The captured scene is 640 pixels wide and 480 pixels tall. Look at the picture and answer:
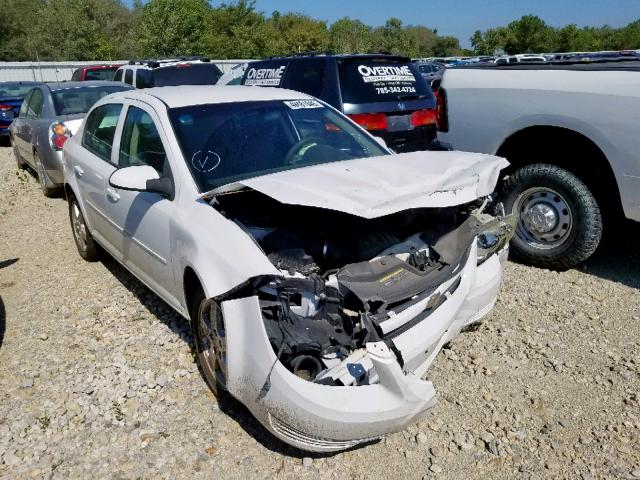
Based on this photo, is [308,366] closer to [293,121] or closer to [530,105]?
[293,121]

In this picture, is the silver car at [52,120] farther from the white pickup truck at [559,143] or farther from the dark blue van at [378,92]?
the white pickup truck at [559,143]

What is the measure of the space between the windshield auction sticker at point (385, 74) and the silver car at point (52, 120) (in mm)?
3645

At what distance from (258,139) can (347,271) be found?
4.86ft

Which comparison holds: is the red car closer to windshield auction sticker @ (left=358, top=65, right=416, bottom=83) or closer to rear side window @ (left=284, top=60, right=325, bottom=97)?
rear side window @ (left=284, top=60, right=325, bottom=97)

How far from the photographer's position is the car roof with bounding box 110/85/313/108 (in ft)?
13.0

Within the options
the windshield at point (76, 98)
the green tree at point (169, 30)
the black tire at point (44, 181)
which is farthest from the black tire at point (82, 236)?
the green tree at point (169, 30)

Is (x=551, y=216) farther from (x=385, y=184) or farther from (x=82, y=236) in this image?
(x=82, y=236)

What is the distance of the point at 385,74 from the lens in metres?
7.15

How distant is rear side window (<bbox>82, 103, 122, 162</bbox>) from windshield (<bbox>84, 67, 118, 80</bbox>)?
1212 centimetres

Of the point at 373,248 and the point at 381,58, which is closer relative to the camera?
the point at 373,248

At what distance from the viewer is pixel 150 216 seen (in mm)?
3623

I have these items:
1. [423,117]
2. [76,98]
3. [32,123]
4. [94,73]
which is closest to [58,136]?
[76,98]

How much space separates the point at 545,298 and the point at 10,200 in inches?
299

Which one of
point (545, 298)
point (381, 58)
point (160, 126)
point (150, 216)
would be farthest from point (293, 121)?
point (381, 58)
